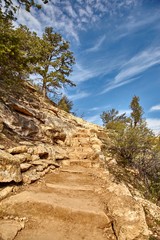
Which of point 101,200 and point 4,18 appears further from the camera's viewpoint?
point 4,18

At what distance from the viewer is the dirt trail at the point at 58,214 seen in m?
3.34

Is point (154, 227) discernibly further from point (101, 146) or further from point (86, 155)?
point (101, 146)

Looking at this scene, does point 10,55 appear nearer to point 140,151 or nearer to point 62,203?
point 62,203

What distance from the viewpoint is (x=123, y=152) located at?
938 centimetres

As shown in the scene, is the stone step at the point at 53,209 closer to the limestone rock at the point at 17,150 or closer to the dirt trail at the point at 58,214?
the dirt trail at the point at 58,214

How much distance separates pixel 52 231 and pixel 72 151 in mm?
6216

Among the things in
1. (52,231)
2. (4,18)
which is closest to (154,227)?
(52,231)

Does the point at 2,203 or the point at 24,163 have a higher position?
the point at 24,163

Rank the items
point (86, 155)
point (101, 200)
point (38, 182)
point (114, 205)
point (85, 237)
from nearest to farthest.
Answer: point (85, 237), point (114, 205), point (101, 200), point (38, 182), point (86, 155)

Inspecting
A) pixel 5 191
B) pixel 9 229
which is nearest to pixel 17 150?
pixel 5 191

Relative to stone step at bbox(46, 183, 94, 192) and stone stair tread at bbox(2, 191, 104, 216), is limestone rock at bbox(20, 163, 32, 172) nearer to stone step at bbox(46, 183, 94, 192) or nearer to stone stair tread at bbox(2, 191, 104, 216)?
stone step at bbox(46, 183, 94, 192)

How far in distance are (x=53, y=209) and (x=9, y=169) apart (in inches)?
65.7

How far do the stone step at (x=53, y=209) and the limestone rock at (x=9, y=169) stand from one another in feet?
1.82

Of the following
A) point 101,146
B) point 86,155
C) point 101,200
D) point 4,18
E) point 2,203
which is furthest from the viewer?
point 101,146
